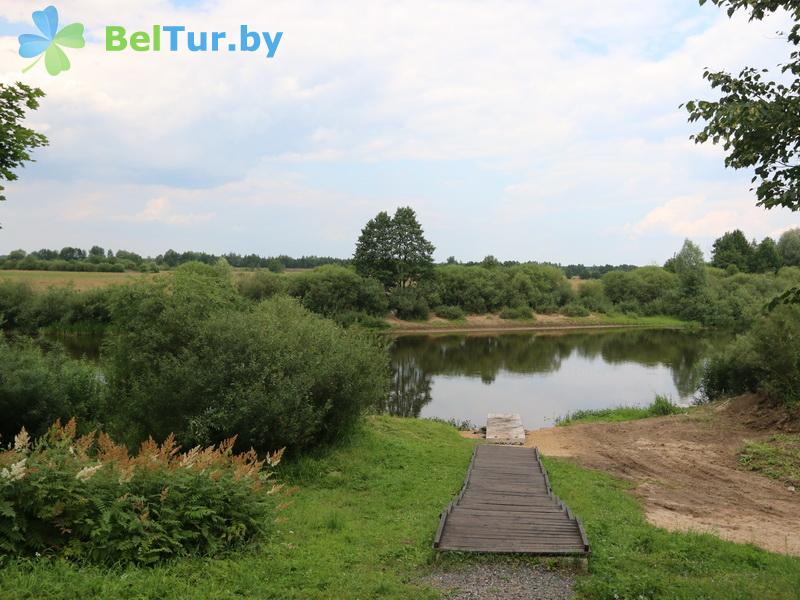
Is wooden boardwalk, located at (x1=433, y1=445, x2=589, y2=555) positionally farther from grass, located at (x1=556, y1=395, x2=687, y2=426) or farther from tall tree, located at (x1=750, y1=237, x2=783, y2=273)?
tall tree, located at (x1=750, y1=237, x2=783, y2=273)

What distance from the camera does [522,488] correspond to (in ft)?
35.7

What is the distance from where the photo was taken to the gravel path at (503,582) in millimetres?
5848

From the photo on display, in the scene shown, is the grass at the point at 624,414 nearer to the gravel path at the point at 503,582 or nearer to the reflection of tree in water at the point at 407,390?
the reflection of tree in water at the point at 407,390

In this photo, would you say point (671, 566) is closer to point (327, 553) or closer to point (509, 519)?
point (509, 519)

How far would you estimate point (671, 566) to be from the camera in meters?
6.74

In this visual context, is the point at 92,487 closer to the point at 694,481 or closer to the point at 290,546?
the point at 290,546

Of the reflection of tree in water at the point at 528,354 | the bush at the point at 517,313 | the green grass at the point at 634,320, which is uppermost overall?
the bush at the point at 517,313

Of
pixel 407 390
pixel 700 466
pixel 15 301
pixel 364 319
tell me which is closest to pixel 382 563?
pixel 700 466

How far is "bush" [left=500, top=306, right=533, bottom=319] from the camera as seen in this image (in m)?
72.9

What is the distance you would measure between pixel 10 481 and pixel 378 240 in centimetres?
6094

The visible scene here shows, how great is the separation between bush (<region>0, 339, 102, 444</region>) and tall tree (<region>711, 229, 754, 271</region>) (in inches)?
3838

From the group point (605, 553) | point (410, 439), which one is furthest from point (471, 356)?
point (605, 553)

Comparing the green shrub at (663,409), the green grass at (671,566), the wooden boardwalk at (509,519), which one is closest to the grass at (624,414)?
the green shrub at (663,409)

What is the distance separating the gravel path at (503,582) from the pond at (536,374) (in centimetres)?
1745
